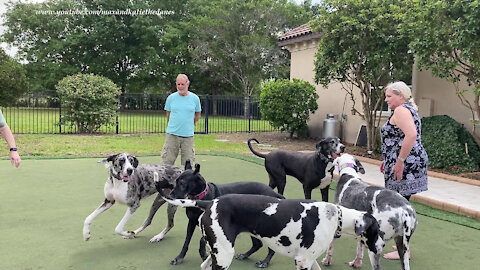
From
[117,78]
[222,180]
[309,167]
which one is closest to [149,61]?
[117,78]

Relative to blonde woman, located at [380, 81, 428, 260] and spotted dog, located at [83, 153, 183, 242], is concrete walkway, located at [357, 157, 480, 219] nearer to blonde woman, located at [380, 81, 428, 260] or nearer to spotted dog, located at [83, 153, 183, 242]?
blonde woman, located at [380, 81, 428, 260]

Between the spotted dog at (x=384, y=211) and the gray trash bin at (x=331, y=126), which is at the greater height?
the gray trash bin at (x=331, y=126)

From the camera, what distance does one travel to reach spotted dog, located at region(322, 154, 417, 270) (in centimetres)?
326

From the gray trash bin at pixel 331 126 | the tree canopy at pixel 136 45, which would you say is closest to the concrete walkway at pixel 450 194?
the gray trash bin at pixel 331 126

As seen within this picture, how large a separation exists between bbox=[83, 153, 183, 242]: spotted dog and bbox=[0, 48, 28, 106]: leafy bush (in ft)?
36.0

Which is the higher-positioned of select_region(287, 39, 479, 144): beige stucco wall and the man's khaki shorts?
select_region(287, 39, 479, 144): beige stucco wall

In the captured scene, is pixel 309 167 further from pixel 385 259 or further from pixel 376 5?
pixel 376 5

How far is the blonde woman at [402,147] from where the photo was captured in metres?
3.71

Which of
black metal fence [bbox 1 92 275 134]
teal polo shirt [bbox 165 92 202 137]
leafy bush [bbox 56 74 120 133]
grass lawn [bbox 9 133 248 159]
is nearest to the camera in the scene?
teal polo shirt [bbox 165 92 202 137]

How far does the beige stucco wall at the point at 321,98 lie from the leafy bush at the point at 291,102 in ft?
1.50

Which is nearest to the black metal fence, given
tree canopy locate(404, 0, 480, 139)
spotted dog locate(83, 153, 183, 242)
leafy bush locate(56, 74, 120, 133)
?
leafy bush locate(56, 74, 120, 133)

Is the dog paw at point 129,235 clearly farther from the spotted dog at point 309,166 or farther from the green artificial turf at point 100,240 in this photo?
the spotted dog at point 309,166

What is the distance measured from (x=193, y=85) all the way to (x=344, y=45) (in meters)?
26.6

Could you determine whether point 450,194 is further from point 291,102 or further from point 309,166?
point 291,102
